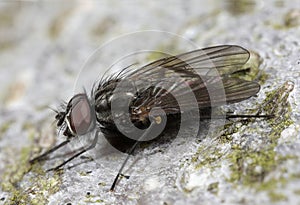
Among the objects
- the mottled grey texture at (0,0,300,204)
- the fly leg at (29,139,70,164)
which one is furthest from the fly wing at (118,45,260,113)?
the fly leg at (29,139,70,164)

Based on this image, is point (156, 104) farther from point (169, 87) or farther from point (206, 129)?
point (206, 129)

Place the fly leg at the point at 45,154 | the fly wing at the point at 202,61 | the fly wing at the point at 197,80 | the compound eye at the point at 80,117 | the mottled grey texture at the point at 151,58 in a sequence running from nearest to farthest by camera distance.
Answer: the mottled grey texture at the point at 151,58 < the fly wing at the point at 197,80 < the compound eye at the point at 80,117 < the fly wing at the point at 202,61 < the fly leg at the point at 45,154

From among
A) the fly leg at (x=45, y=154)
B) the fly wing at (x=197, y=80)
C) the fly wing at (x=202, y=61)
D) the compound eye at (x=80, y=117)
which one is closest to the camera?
the fly wing at (x=197, y=80)

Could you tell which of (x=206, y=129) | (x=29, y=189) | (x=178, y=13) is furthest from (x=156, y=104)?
(x=178, y=13)

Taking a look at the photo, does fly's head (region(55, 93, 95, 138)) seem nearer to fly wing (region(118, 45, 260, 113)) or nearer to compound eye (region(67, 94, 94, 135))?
compound eye (region(67, 94, 94, 135))

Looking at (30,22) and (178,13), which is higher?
(30,22)

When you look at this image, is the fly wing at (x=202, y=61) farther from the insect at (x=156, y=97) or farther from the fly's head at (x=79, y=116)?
the fly's head at (x=79, y=116)

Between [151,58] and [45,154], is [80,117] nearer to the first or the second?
[45,154]

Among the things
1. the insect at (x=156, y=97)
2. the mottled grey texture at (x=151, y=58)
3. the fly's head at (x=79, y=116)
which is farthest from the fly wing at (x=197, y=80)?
the fly's head at (x=79, y=116)
